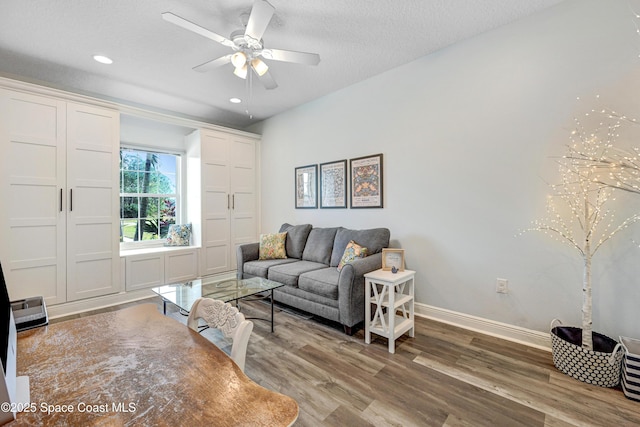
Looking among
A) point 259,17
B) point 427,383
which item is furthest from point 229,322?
point 259,17

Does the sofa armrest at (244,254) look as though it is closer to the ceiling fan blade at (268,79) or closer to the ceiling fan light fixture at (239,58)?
the ceiling fan blade at (268,79)

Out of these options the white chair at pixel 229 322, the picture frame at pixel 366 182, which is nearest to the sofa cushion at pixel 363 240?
the picture frame at pixel 366 182

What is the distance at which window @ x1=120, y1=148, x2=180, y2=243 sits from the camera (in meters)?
4.06

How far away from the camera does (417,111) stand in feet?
9.69

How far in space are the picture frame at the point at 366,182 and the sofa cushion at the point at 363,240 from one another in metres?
0.38

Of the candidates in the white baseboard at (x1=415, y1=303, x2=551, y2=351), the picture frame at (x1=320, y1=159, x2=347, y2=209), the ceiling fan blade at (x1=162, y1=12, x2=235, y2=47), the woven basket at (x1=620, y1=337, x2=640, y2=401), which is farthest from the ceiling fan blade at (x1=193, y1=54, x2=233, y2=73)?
the woven basket at (x1=620, y1=337, x2=640, y2=401)

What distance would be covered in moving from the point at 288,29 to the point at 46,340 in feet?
8.60

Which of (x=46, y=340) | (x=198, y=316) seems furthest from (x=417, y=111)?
(x=46, y=340)

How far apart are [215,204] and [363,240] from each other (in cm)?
252

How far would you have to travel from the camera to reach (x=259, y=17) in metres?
1.90

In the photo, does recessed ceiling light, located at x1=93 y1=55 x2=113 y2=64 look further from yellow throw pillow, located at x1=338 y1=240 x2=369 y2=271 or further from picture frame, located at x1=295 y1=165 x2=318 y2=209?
yellow throw pillow, located at x1=338 y1=240 x2=369 y2=271

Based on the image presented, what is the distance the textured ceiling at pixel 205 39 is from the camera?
215 cm

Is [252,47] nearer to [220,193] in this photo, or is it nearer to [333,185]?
[333,185]

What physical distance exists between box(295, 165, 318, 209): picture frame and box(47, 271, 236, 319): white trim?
1.48 meters
